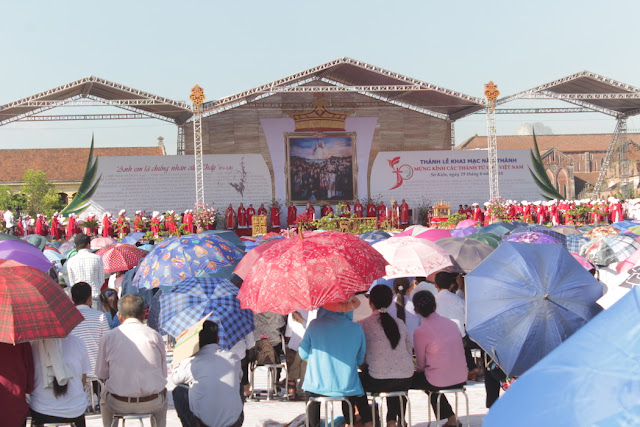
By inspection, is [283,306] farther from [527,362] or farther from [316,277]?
[527,362]

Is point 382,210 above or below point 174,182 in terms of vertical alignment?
below

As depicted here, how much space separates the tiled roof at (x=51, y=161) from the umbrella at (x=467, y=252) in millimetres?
45431

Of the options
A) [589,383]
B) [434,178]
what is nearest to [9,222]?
[434,178]

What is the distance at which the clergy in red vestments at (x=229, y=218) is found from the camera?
2859cm

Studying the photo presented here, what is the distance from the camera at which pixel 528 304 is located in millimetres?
4625

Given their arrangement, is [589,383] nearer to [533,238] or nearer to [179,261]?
[179,261]

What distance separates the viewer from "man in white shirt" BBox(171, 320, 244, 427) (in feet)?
14.5

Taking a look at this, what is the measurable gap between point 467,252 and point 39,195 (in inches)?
1758

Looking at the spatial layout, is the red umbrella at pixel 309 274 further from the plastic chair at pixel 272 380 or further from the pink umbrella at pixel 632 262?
the plastic chair at pixel 272 380

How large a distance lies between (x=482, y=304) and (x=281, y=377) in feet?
13.5

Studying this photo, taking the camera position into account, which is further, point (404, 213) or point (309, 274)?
point (404, 213)

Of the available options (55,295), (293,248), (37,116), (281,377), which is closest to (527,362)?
(293,248)

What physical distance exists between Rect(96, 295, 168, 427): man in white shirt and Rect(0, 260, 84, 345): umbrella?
383 millimetres

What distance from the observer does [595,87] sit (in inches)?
1099
